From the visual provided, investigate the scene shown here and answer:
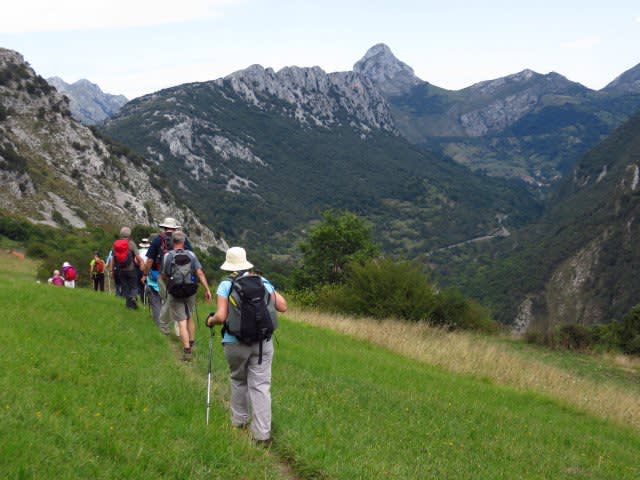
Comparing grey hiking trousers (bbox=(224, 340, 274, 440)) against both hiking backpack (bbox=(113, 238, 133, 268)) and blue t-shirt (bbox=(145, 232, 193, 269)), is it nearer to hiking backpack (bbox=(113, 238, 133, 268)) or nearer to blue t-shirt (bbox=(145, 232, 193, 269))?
blue t-shirt (bbox=(145, 232, 193, 269))

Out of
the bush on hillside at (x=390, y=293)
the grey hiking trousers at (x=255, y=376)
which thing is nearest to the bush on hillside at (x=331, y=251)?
the bush on hillside at (x=390, y=293)

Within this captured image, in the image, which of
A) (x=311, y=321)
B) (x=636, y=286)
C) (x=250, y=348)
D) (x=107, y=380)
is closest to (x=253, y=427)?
(x=250, y=348)

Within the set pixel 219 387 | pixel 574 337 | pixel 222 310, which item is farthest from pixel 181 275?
pixel 574 337

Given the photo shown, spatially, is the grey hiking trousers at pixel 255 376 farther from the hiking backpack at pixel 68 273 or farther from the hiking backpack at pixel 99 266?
the hiking backpack at pixel 68 273

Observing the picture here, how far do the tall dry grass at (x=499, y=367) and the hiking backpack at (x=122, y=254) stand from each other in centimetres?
774

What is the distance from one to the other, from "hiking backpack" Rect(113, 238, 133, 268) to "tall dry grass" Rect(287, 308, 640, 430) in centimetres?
774

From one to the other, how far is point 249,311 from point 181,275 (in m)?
4.18

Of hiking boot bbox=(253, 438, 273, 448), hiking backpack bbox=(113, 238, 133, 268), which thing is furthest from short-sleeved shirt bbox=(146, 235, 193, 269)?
hiking boot bbox=(253, 438, 273, 448)

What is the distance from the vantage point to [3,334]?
9.13 metres

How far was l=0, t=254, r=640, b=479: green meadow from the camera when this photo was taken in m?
5.45

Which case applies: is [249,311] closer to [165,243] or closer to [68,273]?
[165,243]

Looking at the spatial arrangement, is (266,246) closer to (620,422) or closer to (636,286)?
(636,286)

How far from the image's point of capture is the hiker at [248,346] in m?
6.91

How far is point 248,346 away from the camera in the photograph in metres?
7.02
